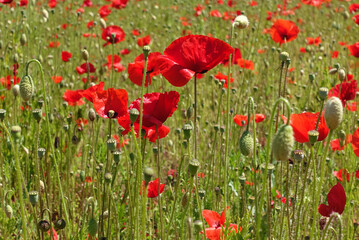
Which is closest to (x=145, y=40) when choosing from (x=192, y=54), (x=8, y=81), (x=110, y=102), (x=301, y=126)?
(x=8, y=81)

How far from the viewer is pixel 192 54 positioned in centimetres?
139

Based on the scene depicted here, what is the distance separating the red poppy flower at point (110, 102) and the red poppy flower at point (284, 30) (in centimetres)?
146

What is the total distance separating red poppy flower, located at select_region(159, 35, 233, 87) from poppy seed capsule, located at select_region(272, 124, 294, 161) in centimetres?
45

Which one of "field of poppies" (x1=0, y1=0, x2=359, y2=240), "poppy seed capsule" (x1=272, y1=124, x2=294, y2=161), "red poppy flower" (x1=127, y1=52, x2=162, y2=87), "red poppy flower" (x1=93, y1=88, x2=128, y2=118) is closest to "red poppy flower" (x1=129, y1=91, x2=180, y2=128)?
"field of poppies" (x1=0, y1=0, x2=359, y2=240)

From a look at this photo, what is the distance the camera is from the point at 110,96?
1.55m

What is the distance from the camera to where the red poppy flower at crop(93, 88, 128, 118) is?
60.1 inches

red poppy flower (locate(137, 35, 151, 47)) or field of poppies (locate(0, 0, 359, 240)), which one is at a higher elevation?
red poppy flower (locate(137, 35, 151, 47))

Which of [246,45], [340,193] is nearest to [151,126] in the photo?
[340,193]

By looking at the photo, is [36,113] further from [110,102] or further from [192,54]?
[192,54]

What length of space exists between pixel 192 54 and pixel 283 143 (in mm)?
534

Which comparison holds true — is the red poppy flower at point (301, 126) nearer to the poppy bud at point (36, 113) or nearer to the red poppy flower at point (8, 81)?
the poppy bud at point (36, 113)

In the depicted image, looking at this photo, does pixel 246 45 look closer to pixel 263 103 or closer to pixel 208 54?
pixel 263 103

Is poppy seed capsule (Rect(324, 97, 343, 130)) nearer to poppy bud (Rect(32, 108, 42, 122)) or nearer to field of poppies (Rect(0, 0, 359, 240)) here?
field of poppies (Rect(0, 0, 359, 240))

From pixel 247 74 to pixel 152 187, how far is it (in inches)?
111
